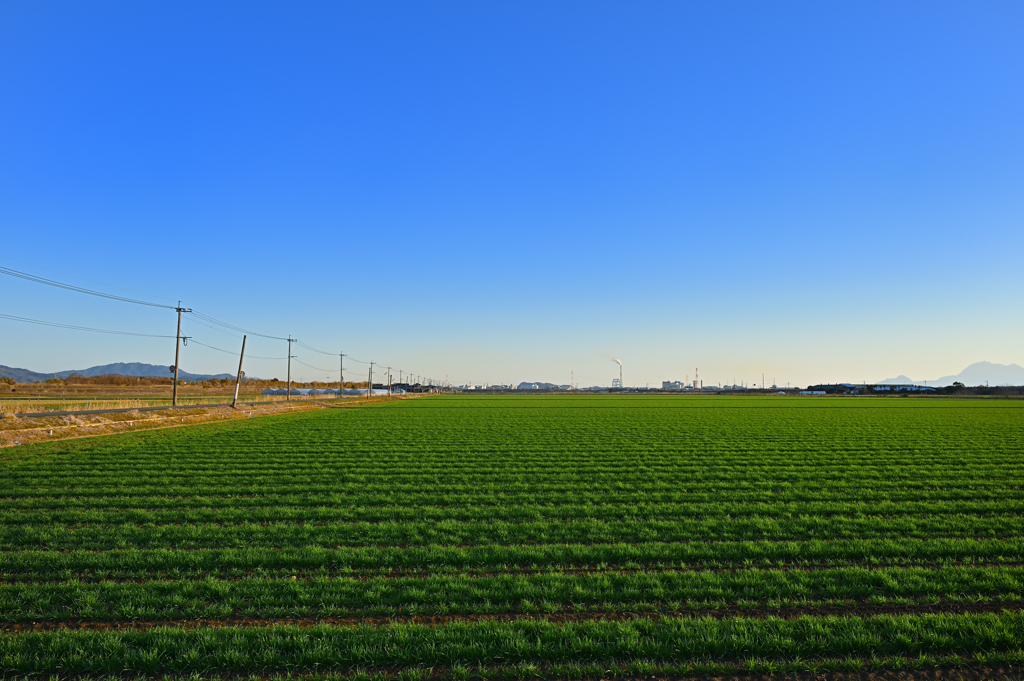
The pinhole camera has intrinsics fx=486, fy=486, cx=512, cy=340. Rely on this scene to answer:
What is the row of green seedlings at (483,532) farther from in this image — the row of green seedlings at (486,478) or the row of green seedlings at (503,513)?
the row of green seedlings at (486,478)

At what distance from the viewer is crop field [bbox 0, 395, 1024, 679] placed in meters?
5.78

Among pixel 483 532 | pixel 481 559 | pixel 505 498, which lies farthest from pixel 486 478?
pixel 481 559

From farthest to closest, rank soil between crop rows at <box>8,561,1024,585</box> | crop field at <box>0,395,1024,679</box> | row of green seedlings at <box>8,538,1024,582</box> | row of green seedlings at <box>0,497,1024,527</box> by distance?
row of green seedlings at <box>0,497,1024,527</box> < row of green seedlings at <box>8,538,1024,582</box> < soil between crop rows at <box>8,561,1024,585</box> < crop field at <box>0,395,1024,679</box>

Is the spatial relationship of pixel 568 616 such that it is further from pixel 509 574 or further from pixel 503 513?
pixel 503 513

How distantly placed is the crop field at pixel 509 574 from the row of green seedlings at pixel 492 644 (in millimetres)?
27

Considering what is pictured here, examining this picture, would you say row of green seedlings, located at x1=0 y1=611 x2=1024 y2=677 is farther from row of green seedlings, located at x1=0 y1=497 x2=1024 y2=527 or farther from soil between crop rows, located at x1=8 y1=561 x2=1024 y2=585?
row of green seedlings, located at x1=0 y1=497 x2=1024 y2=527

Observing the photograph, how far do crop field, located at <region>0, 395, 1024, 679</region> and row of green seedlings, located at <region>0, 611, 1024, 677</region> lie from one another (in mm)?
27

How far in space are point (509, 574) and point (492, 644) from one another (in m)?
2.33

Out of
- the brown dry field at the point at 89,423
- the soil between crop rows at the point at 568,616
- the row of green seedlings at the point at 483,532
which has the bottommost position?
the soil between crop rows at the point at 568,616

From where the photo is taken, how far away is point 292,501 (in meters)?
13.3

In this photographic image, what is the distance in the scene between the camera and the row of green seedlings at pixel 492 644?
5645mm

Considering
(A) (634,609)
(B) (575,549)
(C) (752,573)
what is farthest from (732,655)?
(B) (575,549)

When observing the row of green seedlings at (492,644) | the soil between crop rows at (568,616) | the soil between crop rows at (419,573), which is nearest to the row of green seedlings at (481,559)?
the soil between crop rows at (419,573)

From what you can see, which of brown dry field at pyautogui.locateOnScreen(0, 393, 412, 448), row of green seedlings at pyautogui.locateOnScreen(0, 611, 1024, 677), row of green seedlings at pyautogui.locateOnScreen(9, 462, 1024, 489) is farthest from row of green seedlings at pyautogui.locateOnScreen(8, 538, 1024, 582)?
brown dry field at pyautogui.locateOnScreen(0, 393, 412, 448)
